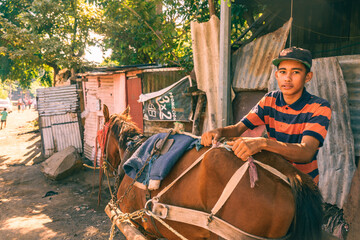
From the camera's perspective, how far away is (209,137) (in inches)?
72.5

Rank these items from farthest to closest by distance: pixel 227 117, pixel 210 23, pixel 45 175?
pixel 45 175 → pixel 210 23 → pixel 227 117

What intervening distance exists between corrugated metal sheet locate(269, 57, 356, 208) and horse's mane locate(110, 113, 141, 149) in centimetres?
269

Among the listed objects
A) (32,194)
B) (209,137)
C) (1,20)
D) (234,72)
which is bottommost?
(32,194)

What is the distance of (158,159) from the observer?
2143 millimetres

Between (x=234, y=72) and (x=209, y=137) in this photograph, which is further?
(x=234, y=72)

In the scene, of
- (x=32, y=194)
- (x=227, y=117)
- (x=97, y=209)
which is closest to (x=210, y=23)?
(x=227, y=117)

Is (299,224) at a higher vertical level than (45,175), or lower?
higher

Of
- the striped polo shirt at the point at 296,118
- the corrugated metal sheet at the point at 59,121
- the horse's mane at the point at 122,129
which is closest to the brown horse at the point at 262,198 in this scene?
the striped polo shirt at the point at 296,118

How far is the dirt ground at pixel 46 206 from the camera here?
4426 millimetres

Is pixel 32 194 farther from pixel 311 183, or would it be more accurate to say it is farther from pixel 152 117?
pixel 311 183

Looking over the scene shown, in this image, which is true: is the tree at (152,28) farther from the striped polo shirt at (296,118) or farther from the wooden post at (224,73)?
the striped polo shirt at (296,118)

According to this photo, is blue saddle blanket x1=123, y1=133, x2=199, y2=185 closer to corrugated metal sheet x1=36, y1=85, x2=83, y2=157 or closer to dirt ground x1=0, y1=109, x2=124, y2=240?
dirt ground x1=0, y1=109, x2=124, y2=240

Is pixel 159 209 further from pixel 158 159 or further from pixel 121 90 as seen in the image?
pixel 121 90

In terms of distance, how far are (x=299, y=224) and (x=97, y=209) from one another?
5.10 meters
